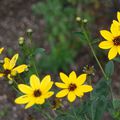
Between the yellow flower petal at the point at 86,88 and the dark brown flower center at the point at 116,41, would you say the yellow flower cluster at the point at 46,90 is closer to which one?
the yellow flower petal at the point at 86,88

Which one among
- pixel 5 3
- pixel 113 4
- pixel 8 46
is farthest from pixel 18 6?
pixel 113 4

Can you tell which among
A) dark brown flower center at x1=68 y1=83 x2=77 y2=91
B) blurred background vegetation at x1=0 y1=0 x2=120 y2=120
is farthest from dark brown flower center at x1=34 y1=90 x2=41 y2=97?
blurred background vegetation at x1=0 y1=0 x2=120 y2=120

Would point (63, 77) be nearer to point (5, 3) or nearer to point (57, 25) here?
point (57, 25)

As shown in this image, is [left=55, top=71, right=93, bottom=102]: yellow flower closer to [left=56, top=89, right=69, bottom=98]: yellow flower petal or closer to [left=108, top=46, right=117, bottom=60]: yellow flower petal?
[left=56, top=89, right=69, bottom=98]: yellow flower petal

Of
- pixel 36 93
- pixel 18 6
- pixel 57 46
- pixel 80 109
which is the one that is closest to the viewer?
pixel 36 93

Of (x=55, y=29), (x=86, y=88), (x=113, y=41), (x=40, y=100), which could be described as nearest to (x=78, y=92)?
(x=86, y=88)

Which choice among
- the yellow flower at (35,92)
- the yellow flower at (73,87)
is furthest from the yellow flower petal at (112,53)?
the yellow flower at (35,92)
